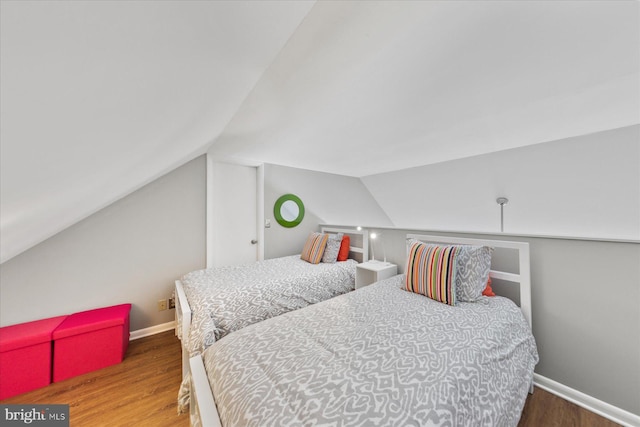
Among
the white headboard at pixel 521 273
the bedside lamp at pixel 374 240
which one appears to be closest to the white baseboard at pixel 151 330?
the bedside lamp at pixel 374 240

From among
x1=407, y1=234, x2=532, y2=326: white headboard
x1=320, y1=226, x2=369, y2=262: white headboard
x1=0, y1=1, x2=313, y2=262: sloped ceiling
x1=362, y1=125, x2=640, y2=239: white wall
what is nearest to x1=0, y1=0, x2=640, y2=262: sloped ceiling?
x1=0, y1=1, x2=313, y2=262: sloped ceiling

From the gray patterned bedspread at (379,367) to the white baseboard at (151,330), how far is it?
73.7 inches

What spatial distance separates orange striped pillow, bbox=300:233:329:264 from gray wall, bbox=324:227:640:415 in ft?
6.25

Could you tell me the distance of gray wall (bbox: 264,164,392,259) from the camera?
3414 millimetres

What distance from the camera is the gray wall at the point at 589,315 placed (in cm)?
134

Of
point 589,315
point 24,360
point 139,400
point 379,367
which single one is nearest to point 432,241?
point 589,315

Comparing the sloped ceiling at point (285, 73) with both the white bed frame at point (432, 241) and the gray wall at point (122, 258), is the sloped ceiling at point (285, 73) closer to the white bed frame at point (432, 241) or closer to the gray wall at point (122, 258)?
the white bed frame at point (432, 241)

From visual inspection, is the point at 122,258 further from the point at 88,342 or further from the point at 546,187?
the point at 546,187

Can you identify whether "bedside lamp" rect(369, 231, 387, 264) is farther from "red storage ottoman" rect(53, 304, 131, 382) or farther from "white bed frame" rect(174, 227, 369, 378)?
"red storage ottoman" rect(53, 304, 131, 382)

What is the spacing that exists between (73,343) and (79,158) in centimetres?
198

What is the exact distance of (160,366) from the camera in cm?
196

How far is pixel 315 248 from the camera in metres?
2.93

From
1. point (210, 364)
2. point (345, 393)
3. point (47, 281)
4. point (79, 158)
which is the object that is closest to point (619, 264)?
point (345, 393)

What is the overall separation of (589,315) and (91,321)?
12.3 feet
